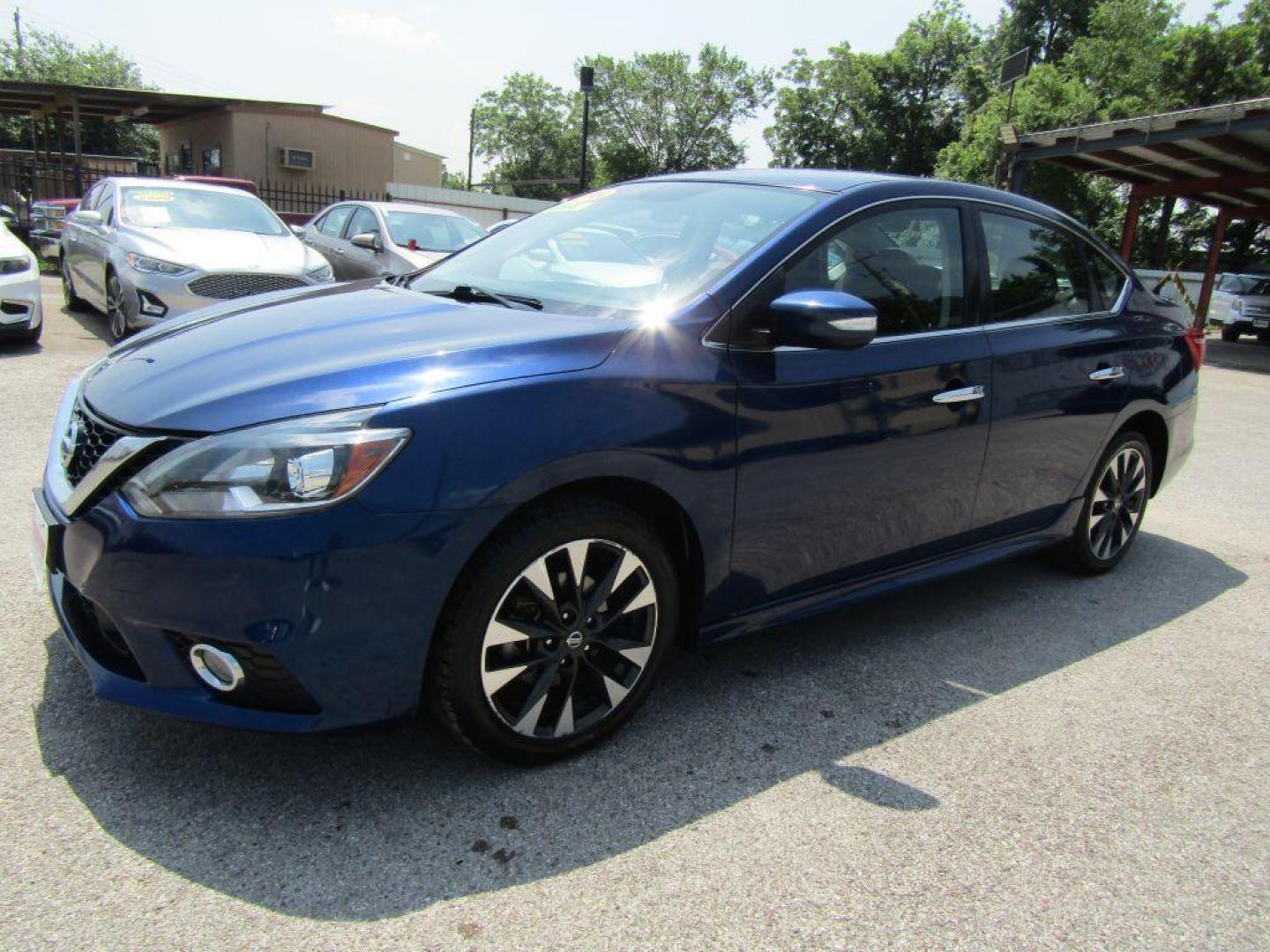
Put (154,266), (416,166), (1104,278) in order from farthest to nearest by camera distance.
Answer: (416,166), (154,266), (1104,278)

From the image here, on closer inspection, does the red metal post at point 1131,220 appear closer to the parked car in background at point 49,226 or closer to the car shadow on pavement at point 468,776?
the parked car in background at point 49,226

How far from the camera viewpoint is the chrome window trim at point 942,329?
2686 mm

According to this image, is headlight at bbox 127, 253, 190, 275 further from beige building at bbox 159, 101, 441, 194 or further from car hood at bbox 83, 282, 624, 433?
beige building at bbox 159, 101, 441, 194

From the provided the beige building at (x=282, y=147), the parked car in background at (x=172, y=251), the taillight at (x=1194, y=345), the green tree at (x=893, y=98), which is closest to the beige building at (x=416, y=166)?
the beige building at (x=282, y=147)

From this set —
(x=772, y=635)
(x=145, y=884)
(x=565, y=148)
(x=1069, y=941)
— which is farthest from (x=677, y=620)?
(x=565, y=148)

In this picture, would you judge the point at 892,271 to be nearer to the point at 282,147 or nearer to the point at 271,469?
the point at 271,469

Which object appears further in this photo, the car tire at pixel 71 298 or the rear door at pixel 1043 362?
the car tire at pixel 71 298

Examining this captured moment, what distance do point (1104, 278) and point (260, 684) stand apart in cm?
376

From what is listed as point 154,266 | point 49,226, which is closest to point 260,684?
point 154,266

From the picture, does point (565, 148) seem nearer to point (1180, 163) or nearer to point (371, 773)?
point (1180, 163)

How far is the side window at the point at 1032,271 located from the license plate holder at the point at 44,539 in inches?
119

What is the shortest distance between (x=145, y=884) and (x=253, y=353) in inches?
49.4

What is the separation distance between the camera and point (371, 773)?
2.44 m

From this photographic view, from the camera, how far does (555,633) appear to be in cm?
240
